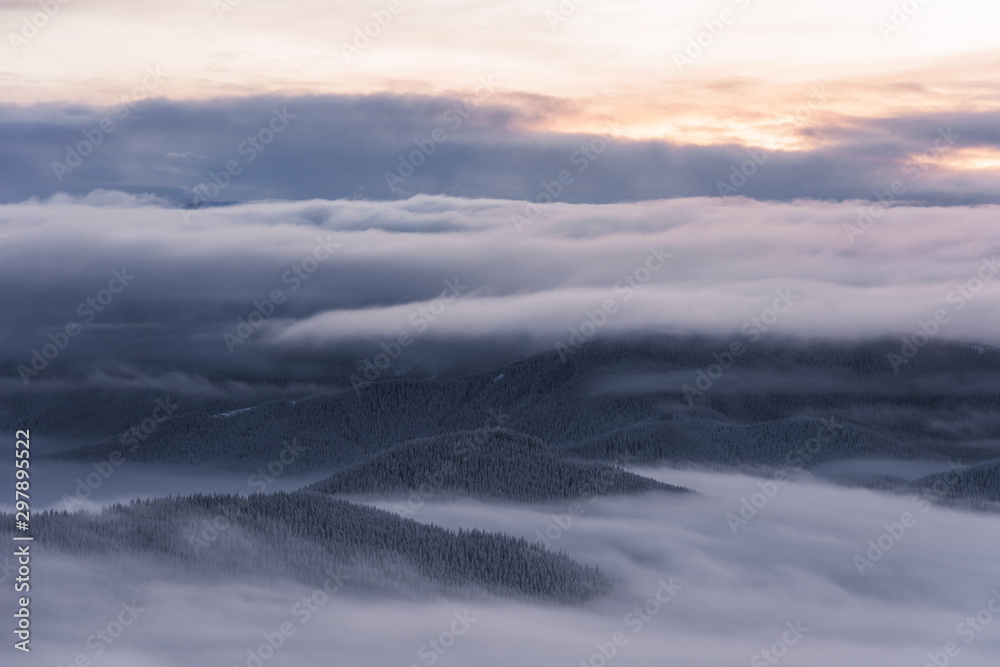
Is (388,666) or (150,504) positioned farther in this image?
(150,504)

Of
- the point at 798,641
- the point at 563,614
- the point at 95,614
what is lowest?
the point at 798,641

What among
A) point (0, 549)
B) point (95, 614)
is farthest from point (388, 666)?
point (0, 549)

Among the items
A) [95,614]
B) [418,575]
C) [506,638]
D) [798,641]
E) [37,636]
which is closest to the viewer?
[37,636]

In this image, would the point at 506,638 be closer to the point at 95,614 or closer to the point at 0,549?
the point at 95,614

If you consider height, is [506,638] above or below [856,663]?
above

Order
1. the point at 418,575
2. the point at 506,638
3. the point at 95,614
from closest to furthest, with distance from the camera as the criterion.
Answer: the point at 95,614 → the point at 506,638 → the point at 418,575

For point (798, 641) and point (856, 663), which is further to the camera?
point (798, 641)

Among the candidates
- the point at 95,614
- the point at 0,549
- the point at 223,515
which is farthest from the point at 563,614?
the point at 0,549

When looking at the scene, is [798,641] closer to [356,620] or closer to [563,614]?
[563,614]

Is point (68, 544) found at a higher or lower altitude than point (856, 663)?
higher
